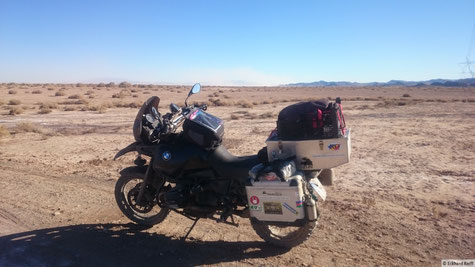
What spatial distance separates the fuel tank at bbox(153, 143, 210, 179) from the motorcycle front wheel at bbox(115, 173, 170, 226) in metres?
0.56

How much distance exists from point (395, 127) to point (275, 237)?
1093 cm

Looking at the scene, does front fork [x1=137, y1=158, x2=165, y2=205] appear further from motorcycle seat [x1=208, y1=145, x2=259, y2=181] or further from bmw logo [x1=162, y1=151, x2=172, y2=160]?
motorcycle seat [x1=208, y1=145, x2=259, y2=181]

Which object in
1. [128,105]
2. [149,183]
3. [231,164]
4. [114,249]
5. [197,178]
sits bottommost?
[114,249]

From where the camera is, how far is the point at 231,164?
4383 mm

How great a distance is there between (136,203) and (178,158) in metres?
1.07

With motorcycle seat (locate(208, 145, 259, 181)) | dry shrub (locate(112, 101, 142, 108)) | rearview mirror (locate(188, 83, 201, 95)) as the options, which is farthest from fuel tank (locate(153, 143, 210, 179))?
dry shrub (locate(112, 101, 142, 108))

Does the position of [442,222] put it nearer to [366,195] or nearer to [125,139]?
[366,195]

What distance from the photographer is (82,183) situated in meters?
7.24

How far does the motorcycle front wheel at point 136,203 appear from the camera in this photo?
16.9 feet

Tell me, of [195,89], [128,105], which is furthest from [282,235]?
[128,105]

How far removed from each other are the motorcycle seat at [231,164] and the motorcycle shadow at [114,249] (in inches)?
34.1

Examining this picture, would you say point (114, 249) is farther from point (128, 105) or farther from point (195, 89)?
point (128, 105)

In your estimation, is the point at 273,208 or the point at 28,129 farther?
the point at 28,129

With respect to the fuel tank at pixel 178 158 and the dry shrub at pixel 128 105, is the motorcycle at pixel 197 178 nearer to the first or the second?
the fuel tank at pixel 178 158
